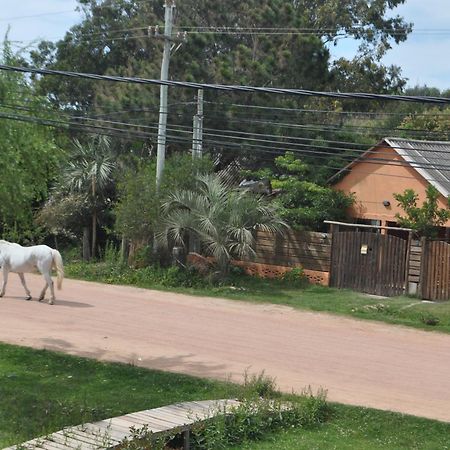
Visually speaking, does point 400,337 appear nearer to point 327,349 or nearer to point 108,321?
point 327,349

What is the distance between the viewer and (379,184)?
85.9ft

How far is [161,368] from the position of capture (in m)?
13.7

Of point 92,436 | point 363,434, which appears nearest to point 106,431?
point 92,436

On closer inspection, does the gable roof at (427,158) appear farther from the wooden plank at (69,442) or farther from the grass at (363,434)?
the wooden plank at (69,442)

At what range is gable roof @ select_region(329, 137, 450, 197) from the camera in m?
24.7

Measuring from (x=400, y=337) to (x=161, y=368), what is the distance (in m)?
6.19

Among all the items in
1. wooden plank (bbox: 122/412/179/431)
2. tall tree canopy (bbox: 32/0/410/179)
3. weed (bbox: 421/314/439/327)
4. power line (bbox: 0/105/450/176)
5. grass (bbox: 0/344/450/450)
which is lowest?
grass (bbox: 0/344/450/450)

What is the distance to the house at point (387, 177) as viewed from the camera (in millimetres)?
25219

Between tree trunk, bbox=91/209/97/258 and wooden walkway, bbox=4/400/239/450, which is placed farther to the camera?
tree trunk, bbox=91/209/97/258

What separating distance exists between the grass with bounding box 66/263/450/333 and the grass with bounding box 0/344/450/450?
7.92 metres

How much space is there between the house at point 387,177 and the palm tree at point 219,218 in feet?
11.0

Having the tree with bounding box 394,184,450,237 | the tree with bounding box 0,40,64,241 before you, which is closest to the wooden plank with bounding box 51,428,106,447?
the tree with bounding box 0,40,64,241

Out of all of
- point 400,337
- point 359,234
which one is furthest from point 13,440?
point 359,234

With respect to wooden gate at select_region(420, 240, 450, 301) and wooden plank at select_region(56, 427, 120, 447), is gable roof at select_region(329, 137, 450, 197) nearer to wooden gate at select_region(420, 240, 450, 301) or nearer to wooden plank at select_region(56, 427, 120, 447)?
wooden gate at select_region(420, 240, 450, 301)
